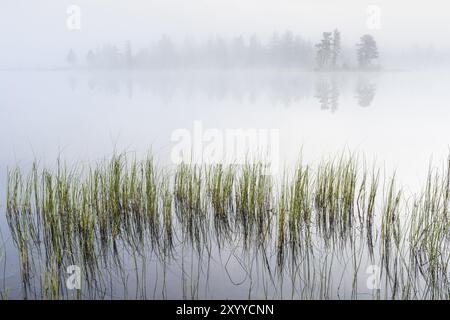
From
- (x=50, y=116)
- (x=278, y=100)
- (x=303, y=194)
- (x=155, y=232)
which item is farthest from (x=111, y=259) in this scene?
(x=278, y=100)

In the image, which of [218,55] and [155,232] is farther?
[218,55]

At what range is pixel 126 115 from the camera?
1255 centimetres

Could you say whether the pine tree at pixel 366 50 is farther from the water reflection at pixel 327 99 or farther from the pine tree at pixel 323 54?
the water reflection at pixel 327 99

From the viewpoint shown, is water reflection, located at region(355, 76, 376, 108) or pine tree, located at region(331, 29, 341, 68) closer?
water reflection, located at region(355, 76, 376, 108)

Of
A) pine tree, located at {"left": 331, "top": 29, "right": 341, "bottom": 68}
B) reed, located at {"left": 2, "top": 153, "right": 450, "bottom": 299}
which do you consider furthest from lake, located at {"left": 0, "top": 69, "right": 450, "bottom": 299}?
pine tree, located at {"left": 331, "top": 29, "right": 341, "bottom": 68}

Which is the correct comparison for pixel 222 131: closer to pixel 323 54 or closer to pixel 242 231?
pixel 242 231

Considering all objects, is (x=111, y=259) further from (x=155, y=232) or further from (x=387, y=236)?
(x=387, y=236)

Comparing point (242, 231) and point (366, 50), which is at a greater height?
point (366, 50)

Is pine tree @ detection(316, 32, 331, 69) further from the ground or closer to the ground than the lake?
further from the ground

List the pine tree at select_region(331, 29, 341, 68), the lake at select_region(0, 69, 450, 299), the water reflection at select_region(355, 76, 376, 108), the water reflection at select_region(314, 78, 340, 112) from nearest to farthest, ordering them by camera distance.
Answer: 1. the lake at select_region(0, 69, 450, 299)
2. the water reflection at select_region(314, 78, 340, 112)
3. the water reflection at select_region(355, 76, 376, 108)
4. the pine tree at select_region(331, 29, 341, 68)

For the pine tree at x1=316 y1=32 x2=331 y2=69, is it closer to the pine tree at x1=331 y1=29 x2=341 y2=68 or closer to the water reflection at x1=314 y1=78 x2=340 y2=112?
the pine tree at x1=331 y1=29 x2=341 y2=68

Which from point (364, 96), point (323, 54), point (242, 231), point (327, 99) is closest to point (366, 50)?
point (323, 54)

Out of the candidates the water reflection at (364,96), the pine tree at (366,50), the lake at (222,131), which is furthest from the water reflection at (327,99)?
the pine tree at (366,50)
